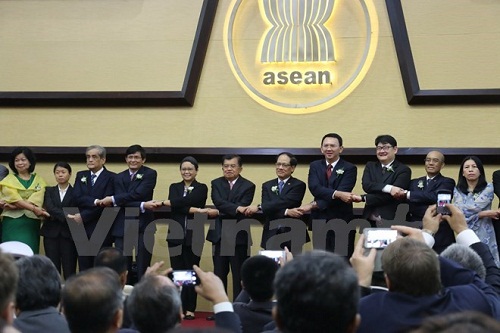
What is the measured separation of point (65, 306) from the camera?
2012mm

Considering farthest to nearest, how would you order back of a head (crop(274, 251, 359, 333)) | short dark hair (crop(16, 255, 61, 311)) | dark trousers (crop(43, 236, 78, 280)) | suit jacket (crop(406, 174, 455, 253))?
dark trousers (crop(43, 236, 78, 280))
suit jacket (crop(406, 174, 455, 253))
short dark hair (crop(16, 255, 61, 311))
back of a head (crop(274, 251, 359, 333))

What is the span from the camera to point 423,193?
590 cm

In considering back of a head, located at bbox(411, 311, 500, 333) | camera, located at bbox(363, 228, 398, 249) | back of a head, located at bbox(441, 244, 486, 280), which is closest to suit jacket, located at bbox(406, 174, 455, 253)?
camera, located at bbox(363, 228, 398, 249)

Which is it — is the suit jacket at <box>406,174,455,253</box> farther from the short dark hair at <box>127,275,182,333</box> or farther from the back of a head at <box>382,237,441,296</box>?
the short dark hair at <box>127,275,182,333</box>

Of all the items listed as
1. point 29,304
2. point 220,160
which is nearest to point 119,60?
point 220,160

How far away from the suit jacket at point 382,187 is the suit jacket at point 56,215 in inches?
108

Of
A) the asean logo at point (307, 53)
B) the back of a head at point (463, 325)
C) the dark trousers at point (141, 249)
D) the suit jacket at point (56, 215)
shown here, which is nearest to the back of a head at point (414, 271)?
the back of a head at point (463, 325)

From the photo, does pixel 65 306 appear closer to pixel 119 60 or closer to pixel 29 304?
pixel 29 304

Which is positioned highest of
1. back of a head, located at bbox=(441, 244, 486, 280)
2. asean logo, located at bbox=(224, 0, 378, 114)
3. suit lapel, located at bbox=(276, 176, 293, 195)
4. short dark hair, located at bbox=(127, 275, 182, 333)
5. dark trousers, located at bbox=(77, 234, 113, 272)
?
asean logo, located at bbox=(224, 0, 378, 114)

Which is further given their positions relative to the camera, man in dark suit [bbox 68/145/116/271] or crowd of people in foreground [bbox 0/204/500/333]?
man in dark suit [bbox 68/145/116/271]

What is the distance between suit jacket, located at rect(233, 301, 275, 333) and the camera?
2.82 metres

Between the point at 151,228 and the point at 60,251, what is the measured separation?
0.91 m

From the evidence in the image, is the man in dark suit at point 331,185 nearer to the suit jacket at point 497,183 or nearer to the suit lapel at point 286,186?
the suit lapel at point 286,186

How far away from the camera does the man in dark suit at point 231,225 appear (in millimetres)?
6230
